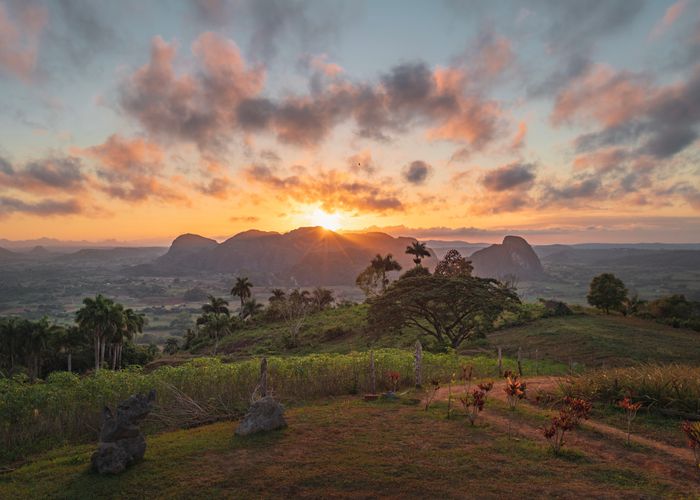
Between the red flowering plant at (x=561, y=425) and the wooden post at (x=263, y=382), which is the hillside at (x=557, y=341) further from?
the wooden post at (x=263, y=382)

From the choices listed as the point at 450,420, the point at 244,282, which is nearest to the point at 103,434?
the point at 450,420

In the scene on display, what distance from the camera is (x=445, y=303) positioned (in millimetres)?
34000

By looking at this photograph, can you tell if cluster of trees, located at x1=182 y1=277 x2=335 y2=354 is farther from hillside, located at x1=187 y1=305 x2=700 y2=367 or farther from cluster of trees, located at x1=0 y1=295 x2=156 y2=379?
cluster of trees, located at x1=0 y1=295 x2=156 y2=379

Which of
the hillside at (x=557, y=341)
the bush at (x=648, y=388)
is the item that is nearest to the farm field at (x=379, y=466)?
the bush at (x=648, y=388)

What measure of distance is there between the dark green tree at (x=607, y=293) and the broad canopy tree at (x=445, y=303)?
2519cm

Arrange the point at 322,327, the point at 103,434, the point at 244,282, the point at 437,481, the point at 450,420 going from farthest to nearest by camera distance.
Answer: the point at 244,282 → the point at 322,327 → the point at 450,420 → the point at 103,434 → the point at 437,481

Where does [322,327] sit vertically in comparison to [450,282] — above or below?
below

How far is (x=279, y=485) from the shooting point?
9.25 metres

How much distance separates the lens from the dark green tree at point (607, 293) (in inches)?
1986

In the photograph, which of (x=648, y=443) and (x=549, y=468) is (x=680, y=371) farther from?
(x=549, y=468)


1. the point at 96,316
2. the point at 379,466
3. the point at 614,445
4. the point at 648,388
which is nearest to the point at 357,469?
the point at 379,466

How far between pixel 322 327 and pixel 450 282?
25.2 metres

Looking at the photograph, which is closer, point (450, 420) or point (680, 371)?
point (450, 420)

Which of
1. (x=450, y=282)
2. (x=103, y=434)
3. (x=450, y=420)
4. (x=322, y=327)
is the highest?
(x=450, y=282)
